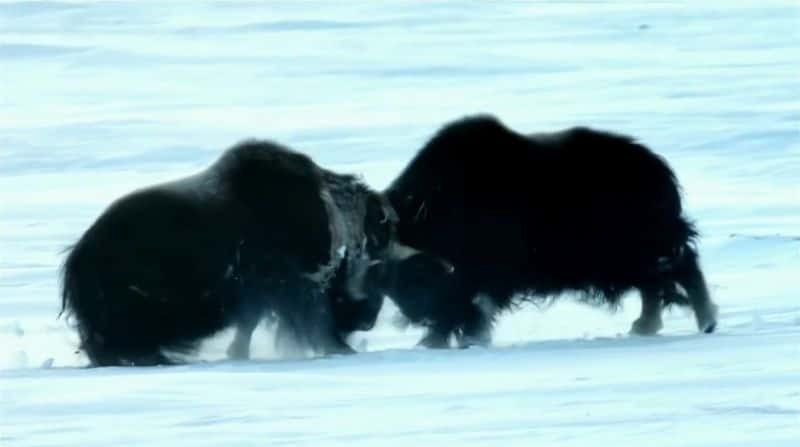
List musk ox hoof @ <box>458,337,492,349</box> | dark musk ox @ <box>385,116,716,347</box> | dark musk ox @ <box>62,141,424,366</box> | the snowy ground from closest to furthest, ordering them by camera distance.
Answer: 1. the snowy ground
2. dark musk ox @ <box>62,141,424,366</box>
3. musk ox hoof @ <box>458,337,492,349</box>
4. dark musk ox @ <box>385,116,716,347</box>

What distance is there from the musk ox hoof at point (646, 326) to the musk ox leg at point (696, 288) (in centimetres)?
18

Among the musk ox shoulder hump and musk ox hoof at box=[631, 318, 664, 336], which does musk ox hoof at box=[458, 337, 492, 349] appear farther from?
the musk ox shoulder hump

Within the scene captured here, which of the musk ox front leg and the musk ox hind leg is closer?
the musk ox front leg

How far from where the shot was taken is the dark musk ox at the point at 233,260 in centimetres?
865

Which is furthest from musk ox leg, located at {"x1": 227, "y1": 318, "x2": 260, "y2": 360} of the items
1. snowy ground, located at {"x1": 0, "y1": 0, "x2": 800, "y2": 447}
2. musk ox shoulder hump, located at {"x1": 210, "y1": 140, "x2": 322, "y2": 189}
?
musk ox shoulder hump, located at {"x1": 210, "y1": 140, "x2": 322, "y2": 189}

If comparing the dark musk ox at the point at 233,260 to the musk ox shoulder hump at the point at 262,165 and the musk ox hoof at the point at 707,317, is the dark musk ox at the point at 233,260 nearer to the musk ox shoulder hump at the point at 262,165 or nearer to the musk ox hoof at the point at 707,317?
the musk ox shoulder hump at the point at 262,165

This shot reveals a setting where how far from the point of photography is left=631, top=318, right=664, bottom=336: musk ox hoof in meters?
9.77

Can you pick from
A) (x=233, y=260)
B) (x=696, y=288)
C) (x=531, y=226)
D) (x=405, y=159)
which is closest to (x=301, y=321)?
(x=233, y=260)

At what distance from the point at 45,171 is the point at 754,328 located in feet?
34.0

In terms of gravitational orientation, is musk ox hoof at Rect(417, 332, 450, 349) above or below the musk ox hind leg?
below

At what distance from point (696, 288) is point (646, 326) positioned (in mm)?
291

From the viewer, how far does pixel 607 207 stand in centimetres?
965

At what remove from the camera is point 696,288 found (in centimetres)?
986

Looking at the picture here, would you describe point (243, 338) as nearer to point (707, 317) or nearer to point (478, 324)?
point (478, 324)
